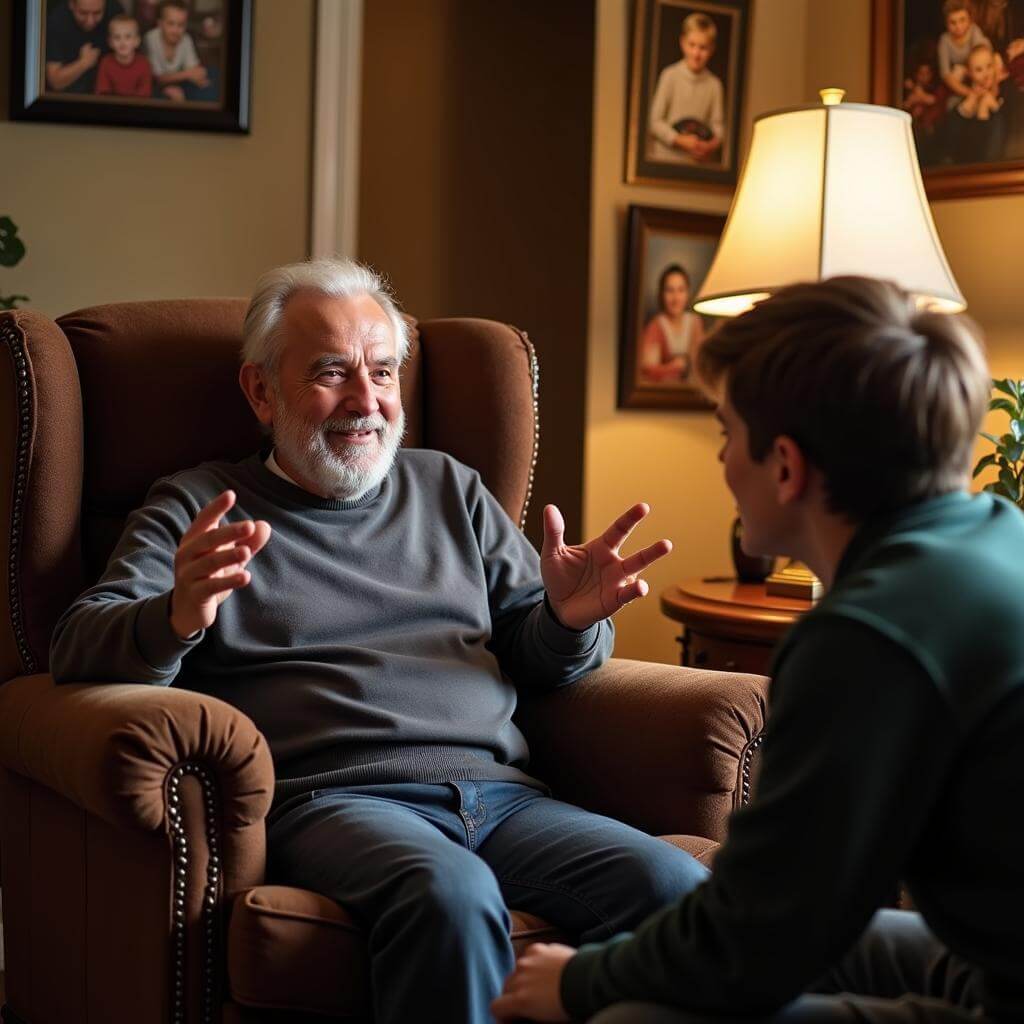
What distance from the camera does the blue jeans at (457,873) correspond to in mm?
1520

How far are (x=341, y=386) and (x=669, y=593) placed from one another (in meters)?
1.02

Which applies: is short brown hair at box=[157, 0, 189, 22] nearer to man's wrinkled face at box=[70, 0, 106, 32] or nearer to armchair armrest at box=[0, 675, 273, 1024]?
man's wrinkled face at box=[70, 0, 106, 32]

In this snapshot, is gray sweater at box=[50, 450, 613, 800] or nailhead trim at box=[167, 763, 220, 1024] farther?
gray sweater at box=[50, 450, 613, 800]

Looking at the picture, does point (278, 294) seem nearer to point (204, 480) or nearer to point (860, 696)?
point (204, 480)

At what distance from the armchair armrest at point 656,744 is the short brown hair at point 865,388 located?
34.4 inches

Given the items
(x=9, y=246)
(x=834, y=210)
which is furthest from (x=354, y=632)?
(x=9, y=246)

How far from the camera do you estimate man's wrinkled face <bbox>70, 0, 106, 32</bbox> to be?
331 centimetres

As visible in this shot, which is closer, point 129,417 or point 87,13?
point 129,417

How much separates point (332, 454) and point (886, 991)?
1.13 m

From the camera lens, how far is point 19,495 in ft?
6.73

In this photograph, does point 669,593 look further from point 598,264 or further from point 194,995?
point 194,995

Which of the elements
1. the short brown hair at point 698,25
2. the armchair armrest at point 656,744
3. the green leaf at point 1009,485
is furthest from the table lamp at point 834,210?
the short brown hair at point 698,25

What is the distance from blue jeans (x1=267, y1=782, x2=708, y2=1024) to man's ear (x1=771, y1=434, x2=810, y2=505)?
66cm

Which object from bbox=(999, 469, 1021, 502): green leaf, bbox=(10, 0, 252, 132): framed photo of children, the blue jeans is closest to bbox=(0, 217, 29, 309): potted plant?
bbox=(10, 0, 252, 132): framed photo of children
